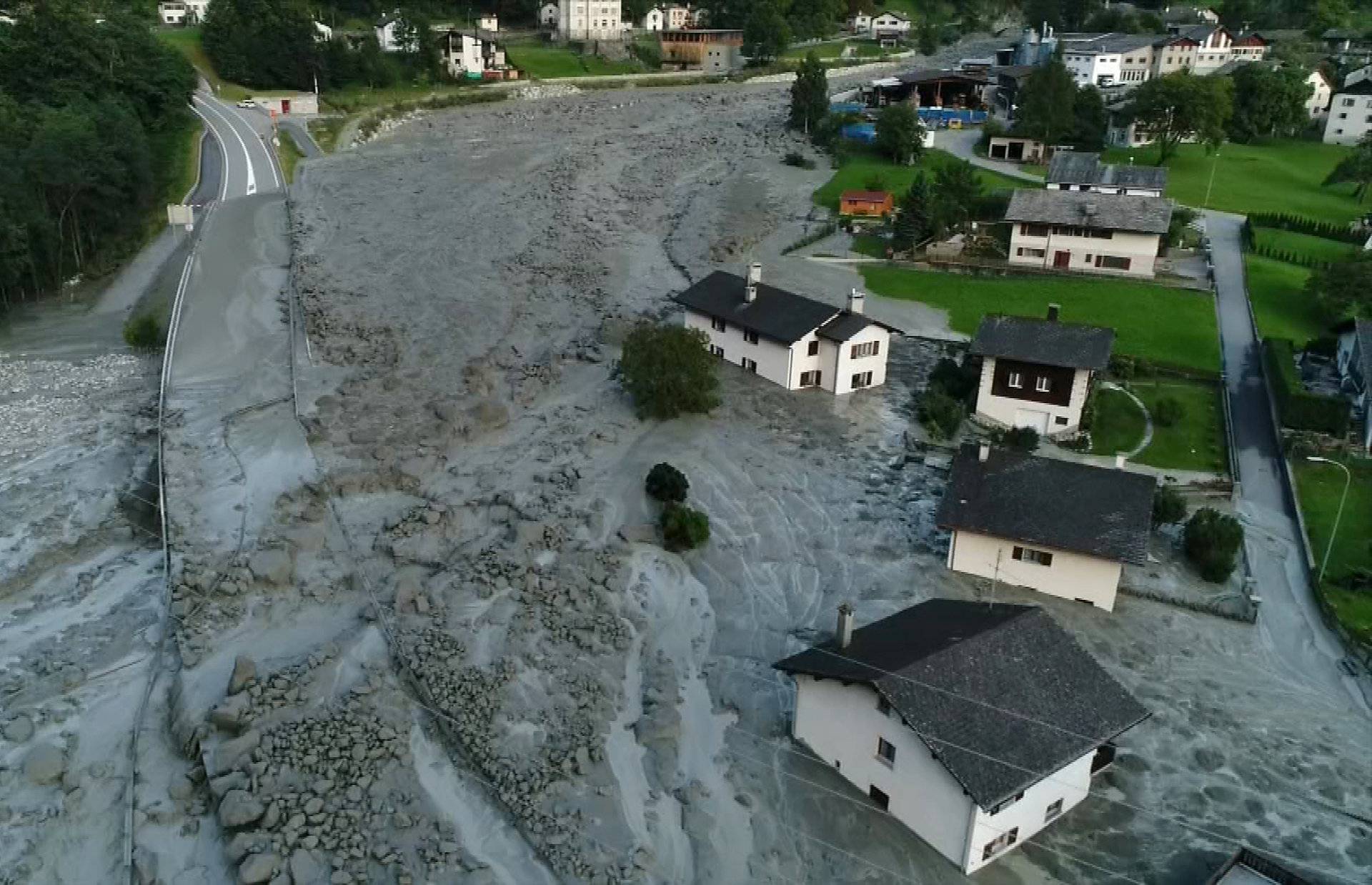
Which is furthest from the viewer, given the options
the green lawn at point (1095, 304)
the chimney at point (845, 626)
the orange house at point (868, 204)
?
the orange house at point (868, 204)

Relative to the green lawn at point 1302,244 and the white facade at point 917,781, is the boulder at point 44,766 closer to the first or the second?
the white facade at point 917,781

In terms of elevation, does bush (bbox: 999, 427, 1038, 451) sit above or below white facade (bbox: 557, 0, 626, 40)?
below

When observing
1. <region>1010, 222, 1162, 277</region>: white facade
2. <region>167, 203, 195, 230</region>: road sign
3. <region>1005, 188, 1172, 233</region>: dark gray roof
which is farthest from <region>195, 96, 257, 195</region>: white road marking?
<region>1010, 222, 1162, 277</region>: white facade

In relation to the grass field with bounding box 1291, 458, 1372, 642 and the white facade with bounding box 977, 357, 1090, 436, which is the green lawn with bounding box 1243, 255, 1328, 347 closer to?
the grass field with bounding box 1291, 458, 1372, 642

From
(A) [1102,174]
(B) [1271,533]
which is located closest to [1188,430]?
(B) [1271,533]

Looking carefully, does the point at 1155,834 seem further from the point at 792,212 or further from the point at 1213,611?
the point at 792,212

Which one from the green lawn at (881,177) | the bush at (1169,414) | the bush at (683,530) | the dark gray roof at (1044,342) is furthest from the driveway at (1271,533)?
the green lawn at (881,177)

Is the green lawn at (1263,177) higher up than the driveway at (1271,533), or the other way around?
the green lawn at (1263,177)
